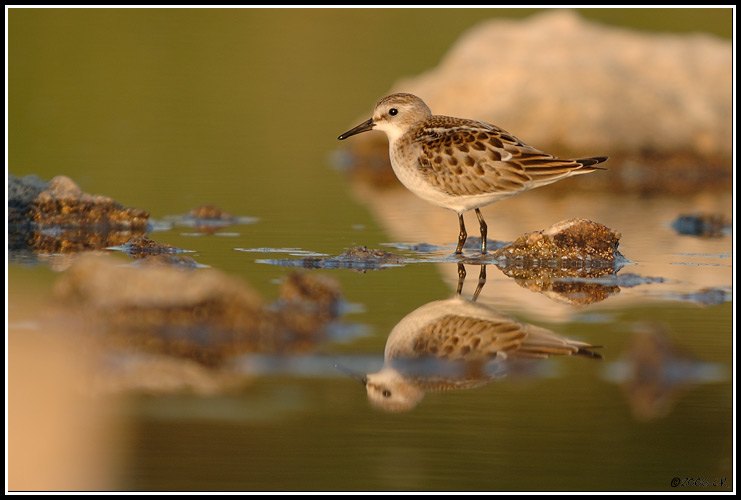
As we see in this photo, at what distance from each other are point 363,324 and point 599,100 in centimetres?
1183

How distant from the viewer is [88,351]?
7.08 metres

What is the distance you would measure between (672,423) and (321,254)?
5.12 m

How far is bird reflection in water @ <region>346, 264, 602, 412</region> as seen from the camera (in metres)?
6.66

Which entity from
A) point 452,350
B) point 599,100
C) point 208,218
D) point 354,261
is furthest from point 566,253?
point 599,100

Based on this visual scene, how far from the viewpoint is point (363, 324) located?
7.98 metres

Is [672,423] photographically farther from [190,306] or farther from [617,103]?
[617,103]

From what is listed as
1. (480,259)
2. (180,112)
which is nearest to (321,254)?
(480,259)

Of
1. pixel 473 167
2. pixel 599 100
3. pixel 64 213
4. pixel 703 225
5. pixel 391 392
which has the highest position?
pixel 599 100

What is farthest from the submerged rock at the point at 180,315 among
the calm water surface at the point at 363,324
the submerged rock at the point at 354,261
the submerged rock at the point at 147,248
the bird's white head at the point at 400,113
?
the bird's white head at the point at 400,113

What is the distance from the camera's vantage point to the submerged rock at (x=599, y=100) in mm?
18406

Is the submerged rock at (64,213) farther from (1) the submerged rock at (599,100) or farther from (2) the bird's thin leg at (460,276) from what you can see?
(1) the submerged rock at (599,100)

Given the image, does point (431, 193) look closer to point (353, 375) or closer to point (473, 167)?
point (473, 167)

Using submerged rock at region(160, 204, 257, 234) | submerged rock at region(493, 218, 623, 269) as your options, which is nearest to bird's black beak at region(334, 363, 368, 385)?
submerged rock at region(493, 218, 623, 269)

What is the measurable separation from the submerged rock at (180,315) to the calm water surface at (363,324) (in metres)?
0.33
